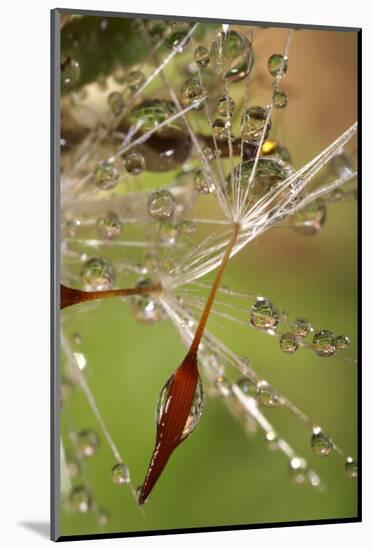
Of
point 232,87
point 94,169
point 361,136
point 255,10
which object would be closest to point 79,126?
point 94,169

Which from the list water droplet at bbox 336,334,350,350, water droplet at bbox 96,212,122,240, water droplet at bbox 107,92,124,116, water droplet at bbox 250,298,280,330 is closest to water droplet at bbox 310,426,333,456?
water droplet at bbox 336,334,350,350

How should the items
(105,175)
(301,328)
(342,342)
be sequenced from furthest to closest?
(342,342)
(301,328)
(105,175)

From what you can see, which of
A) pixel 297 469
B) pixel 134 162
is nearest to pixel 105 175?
pixel 134 162

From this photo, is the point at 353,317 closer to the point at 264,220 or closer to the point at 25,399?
the point at 264,220

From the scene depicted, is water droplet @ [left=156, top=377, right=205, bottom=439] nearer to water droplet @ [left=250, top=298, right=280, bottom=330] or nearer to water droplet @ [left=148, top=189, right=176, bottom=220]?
water droplet @ [left=250, top=298, right=280, bottom=330]

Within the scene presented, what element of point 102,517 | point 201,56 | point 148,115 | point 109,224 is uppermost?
point 201,56

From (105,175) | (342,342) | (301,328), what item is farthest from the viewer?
Result: (342,342)

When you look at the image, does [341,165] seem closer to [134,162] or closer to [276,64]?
[276,64]
